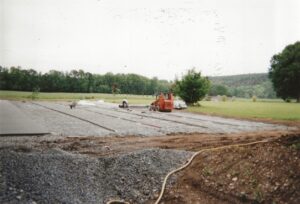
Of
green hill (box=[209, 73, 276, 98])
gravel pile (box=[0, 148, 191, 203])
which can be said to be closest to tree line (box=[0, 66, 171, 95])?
green hill (box=[209, 73, 276, 98])

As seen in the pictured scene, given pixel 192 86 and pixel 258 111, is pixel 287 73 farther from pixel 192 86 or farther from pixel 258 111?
pixel 258 111

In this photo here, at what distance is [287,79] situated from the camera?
59.8m

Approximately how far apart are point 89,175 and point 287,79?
58.5 m

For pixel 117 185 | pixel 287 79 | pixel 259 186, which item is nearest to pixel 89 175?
pixel 117 185

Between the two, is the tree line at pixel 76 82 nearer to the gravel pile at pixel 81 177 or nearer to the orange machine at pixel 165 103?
the orange machine at pixel 165 103

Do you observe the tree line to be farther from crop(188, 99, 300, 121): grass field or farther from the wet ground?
the wet ground

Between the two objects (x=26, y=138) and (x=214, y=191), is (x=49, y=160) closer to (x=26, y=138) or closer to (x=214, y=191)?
(x=214, y=191)

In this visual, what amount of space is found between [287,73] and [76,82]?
8741 centimetres

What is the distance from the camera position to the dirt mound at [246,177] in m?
6.34

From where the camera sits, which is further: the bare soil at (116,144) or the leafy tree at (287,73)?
the leafy tree at (287,73)

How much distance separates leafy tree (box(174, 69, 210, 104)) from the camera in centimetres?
4609

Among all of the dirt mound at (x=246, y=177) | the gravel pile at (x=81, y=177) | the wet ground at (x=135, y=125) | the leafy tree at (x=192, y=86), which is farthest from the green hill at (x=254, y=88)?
the gravel pile at (x=81, y=177)

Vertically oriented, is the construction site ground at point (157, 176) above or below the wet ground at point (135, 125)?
above

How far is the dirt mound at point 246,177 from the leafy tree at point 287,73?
55566 mm
